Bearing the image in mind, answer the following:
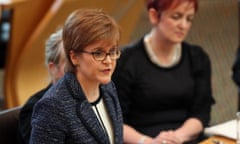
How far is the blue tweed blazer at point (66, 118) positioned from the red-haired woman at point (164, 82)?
61cm

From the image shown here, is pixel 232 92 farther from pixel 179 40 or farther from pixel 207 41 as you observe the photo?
pixel 179 40

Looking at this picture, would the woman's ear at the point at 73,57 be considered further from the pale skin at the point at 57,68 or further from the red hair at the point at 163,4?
the red hair at the point at 163,4

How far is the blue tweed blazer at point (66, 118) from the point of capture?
1.48 meters

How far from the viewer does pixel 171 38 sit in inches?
86.6

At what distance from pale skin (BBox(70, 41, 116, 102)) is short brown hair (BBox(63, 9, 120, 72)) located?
19 mm

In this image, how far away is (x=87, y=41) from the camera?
1.49 metres

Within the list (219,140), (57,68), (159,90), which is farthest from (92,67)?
(159,90)

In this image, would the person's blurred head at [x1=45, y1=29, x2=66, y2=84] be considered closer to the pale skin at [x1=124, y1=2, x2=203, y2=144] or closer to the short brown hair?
the short brown hair

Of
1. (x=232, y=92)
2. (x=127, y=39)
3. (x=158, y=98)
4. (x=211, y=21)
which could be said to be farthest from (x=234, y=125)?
(x=211, y=21)

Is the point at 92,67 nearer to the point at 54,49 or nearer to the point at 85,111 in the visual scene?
the point at 85,111

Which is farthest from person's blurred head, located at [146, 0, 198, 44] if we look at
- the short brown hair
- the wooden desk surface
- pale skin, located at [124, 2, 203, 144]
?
the short brown hair

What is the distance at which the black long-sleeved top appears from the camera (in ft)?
7.20

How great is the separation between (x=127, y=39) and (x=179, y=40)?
1363 millimetres

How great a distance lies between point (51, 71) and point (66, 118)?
408mm
